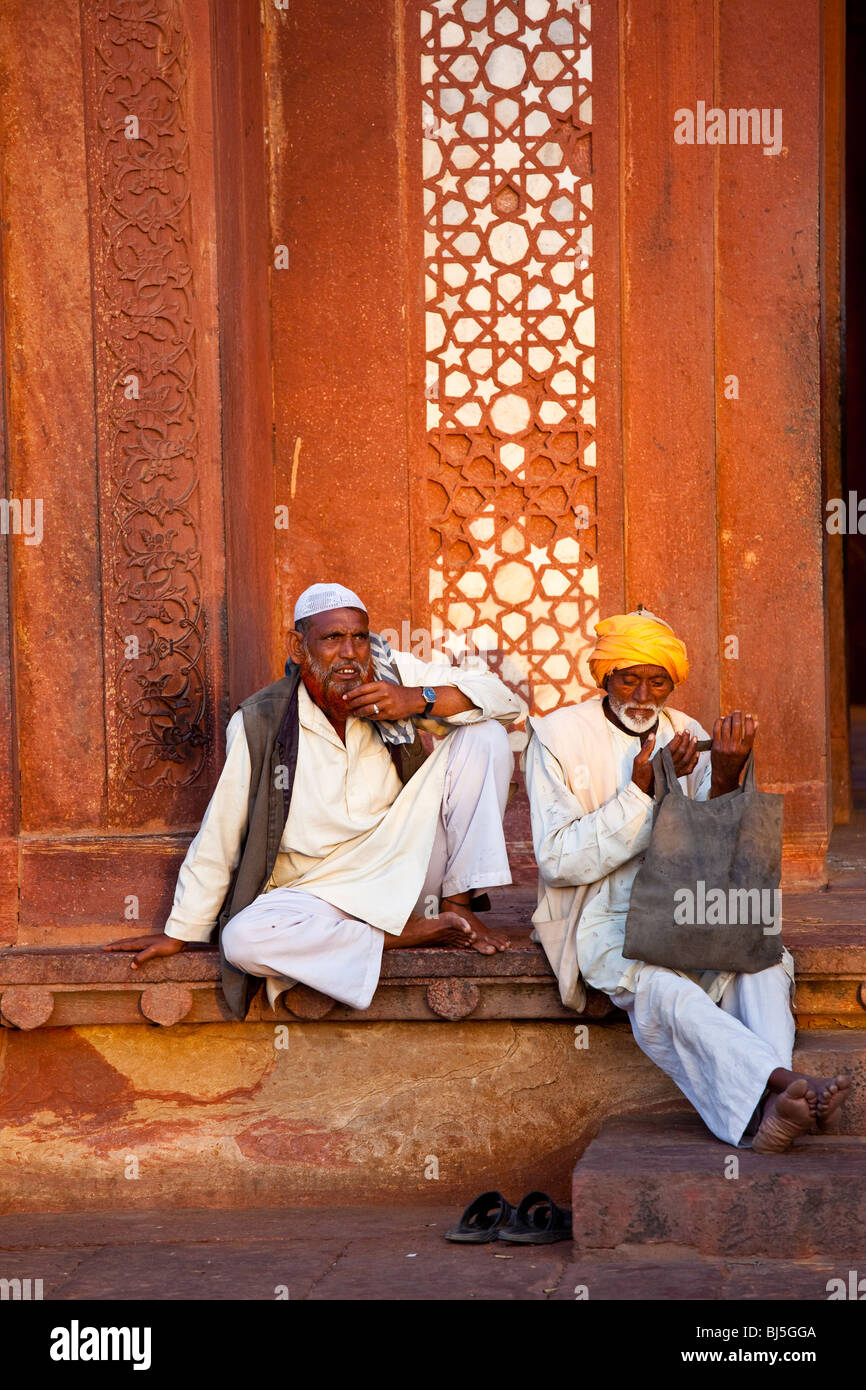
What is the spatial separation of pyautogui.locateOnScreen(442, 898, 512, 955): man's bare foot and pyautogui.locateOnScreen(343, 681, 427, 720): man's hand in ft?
1.85

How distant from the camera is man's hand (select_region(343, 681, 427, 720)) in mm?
Result: 4629

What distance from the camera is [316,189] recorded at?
5695 millimetres

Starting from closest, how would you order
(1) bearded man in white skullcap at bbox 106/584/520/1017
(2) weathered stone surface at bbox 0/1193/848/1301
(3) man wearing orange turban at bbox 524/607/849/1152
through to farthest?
(2) weathered stone surface at bbox 0/1193/848/1301 < (3) man wearing orange turban at bbox 524/607/849/1152 < (1) bearded man in white skullcap at bbox 106/584/520/1017

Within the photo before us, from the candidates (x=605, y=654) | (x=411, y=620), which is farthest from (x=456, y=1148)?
(x=411, y=620)

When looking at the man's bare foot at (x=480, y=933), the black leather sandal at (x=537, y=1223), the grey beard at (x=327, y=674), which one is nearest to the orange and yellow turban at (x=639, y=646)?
the grey beard at (x=327, y=674)

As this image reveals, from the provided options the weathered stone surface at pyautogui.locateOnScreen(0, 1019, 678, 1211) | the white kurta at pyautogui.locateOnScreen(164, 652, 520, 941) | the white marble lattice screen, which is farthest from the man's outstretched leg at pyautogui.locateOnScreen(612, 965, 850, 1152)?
the white marble lattice screen

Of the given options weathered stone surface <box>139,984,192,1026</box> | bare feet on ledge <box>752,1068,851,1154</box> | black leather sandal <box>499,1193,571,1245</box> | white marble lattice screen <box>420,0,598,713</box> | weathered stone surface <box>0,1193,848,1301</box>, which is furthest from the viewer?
white marble lattice screen <box>420,0,598,713</box>

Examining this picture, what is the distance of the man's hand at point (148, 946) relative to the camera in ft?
15.4

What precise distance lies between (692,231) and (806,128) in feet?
1.61

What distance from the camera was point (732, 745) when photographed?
4309 millimetres

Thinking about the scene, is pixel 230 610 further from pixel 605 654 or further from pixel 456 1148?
pixel 456 1148

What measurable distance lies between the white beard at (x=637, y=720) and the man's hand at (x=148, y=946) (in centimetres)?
139

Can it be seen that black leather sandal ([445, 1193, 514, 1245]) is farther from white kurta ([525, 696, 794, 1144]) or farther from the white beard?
the white beard

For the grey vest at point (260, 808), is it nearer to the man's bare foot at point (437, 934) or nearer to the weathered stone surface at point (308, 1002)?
the weathered stone surface at point (308, 1002)
